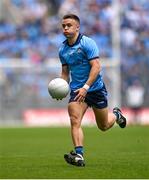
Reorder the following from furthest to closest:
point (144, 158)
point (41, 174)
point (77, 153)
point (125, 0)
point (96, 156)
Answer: point (125, 0)
point (96, 156)
point (144, 158)
point (77, 153)
point (41, 174)

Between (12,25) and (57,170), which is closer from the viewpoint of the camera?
(57,170)

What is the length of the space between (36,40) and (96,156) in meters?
19.1

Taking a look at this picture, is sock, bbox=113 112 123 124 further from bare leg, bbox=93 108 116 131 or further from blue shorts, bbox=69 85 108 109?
blue shorts, bbox=69 85 108 109

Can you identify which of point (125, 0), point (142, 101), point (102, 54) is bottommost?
point (142, 101)

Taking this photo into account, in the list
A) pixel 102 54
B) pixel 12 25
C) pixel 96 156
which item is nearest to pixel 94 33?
pixel 102 54

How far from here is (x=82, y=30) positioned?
107ft

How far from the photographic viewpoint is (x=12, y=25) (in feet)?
109

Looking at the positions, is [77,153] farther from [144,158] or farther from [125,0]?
[125,0]

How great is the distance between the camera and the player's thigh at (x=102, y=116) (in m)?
12.2

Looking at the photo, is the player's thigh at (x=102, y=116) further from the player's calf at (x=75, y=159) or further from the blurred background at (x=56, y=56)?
the blurred background at (x=56, y=56)

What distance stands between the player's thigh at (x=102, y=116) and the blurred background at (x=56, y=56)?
17684 mm

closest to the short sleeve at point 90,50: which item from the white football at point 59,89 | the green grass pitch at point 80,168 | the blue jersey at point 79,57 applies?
the blue jersey at point 79,57

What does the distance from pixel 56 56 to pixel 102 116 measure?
19602 millimetres

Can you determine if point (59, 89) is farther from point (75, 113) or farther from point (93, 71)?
point (93, 71)
